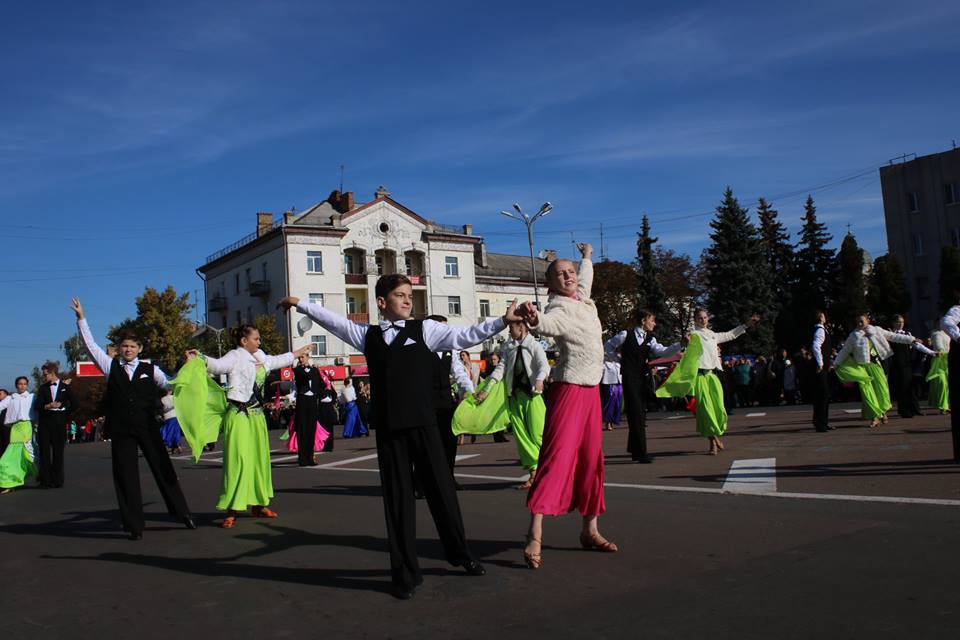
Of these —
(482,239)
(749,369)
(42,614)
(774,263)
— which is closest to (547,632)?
(42,614)

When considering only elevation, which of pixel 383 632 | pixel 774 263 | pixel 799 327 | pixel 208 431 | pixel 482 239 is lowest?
pixel 383 632

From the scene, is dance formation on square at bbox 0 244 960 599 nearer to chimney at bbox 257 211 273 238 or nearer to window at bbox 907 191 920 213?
window at bbox 907 191 920 213

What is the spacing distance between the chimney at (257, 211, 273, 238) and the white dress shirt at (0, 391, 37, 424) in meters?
61.9

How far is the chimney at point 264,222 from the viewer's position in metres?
77.4

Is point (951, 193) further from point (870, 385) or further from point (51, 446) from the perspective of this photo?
point (51, 446)

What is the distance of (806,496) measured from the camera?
8.59 metres

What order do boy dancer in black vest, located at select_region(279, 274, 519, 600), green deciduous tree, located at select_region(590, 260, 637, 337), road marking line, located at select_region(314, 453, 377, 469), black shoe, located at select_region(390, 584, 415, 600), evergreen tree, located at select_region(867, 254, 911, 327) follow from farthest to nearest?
1. green deciduous tree, located at select_region(590, 260, 637, 337)
2. evergreen tree, located at select_region(867, 254, 911, 327)
3. road marking line, located at select_region(314, 453, 377, 469)
4. boy dancer in black vest, located at select_region(279, 274, 519, 600)
5. black shoe, located at select_region(390, 584, 415, 600)

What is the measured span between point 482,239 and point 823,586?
78.7 meters

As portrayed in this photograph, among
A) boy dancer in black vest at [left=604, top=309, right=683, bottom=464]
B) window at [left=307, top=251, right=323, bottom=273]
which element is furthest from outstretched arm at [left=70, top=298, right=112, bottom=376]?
window at [left=307, top=251, right=323, bottom=273]

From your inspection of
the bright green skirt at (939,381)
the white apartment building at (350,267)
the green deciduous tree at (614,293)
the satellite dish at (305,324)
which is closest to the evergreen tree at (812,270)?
the green deciduous tree at (614,293)

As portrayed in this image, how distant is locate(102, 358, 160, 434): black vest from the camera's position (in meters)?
9.23

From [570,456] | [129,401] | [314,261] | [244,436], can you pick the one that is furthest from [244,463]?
[314,261]

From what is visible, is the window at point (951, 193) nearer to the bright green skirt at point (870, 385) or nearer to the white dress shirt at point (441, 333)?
the bright green skirt at point (870, 385)

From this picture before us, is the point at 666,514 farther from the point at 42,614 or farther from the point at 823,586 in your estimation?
the point at 42,614
